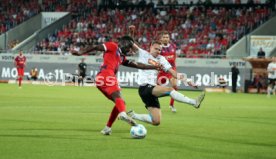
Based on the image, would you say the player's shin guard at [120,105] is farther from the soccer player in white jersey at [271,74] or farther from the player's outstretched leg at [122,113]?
the soccer player in white jersey at [271,74]

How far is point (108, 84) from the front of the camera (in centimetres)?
1456

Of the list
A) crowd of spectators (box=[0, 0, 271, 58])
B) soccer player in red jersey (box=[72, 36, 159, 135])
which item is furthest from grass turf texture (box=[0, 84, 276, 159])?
crowd of spectators (box=[0, 0, 271, 58])

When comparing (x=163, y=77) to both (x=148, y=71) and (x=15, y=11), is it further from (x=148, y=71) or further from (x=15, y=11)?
(x=15, y=11)

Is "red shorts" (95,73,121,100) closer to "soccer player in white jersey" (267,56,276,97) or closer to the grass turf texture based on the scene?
the grass turf texture

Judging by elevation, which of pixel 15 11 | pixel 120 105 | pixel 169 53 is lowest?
pixel 120 105

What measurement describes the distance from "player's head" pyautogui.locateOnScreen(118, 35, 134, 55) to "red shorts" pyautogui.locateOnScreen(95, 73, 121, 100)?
2.52ft

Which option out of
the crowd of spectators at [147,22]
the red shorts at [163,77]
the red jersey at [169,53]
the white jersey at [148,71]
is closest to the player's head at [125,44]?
the white jersey at [148,71]

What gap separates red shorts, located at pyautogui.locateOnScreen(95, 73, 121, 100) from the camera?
14527 millimetres

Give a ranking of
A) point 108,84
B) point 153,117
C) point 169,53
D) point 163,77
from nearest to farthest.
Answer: point 108,84
point 153,117
point 163,77
point 169,53

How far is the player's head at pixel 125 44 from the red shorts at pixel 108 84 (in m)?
0.77

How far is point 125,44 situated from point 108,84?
116 centimetres

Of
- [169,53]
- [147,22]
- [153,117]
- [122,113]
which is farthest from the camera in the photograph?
[147,22]

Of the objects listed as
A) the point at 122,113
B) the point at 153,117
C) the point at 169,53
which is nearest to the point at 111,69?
the point at 122,113

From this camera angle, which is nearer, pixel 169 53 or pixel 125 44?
pixel 125 44
